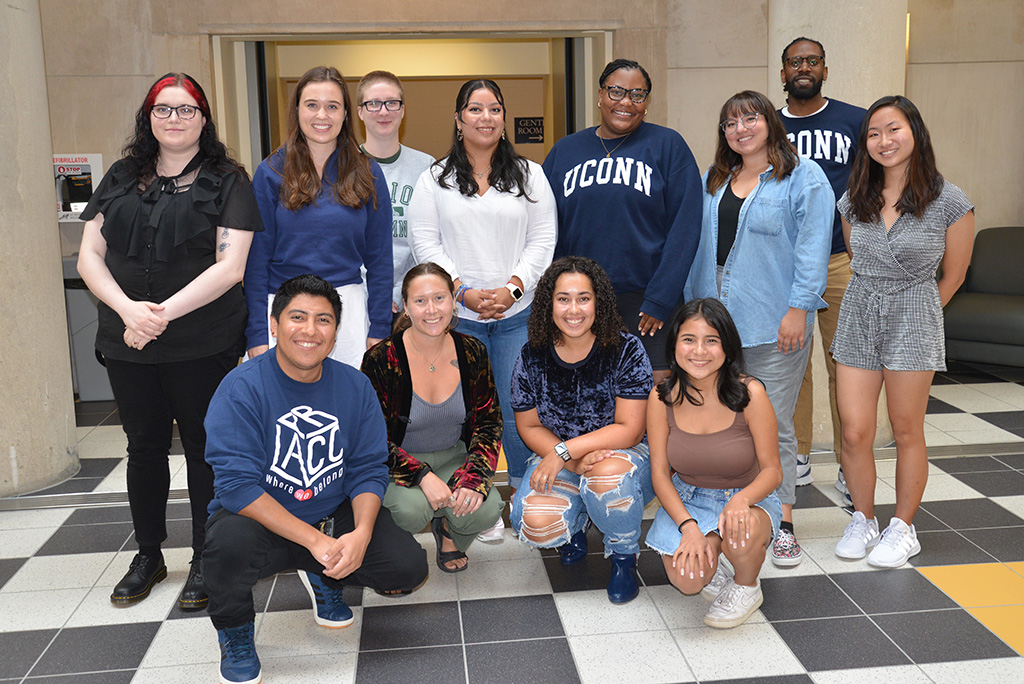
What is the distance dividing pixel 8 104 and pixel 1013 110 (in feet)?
22.1

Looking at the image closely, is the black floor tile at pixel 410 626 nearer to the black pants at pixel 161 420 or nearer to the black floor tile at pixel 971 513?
the black pants at pixel 161 420

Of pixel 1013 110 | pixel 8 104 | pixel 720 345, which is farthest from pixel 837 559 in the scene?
pixel 1013 110

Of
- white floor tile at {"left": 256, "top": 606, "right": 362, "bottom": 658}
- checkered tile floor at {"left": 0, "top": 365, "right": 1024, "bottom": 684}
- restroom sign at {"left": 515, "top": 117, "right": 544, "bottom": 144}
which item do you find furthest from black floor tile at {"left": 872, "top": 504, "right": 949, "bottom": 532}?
restroom sign at {"left": 515, "top": 117, "right": 544, "bottom": 144}

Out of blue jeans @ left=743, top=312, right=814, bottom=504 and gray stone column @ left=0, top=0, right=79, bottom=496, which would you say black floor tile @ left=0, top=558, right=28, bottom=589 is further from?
blue jeans @ left=743, top=312, right=814, bottom=504

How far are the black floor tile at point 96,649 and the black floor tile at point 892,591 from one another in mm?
Result: 2158

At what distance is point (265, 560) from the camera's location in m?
2.38

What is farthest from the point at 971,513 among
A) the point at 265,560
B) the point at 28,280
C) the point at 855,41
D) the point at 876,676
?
the point at 28,280

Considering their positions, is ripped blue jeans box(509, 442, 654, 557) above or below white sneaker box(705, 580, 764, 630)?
above

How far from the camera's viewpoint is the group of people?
2.52 meters

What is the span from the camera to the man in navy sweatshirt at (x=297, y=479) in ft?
7.68

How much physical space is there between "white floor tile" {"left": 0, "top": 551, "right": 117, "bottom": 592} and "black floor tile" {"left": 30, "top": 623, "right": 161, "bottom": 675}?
Answer: 386 mm

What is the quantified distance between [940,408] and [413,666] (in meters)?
3.81

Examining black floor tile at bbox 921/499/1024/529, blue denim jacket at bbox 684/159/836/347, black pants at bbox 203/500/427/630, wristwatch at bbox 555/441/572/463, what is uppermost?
blue denim jacket at bbox 684/159/836/347

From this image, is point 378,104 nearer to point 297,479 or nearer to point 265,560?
point 297,479
